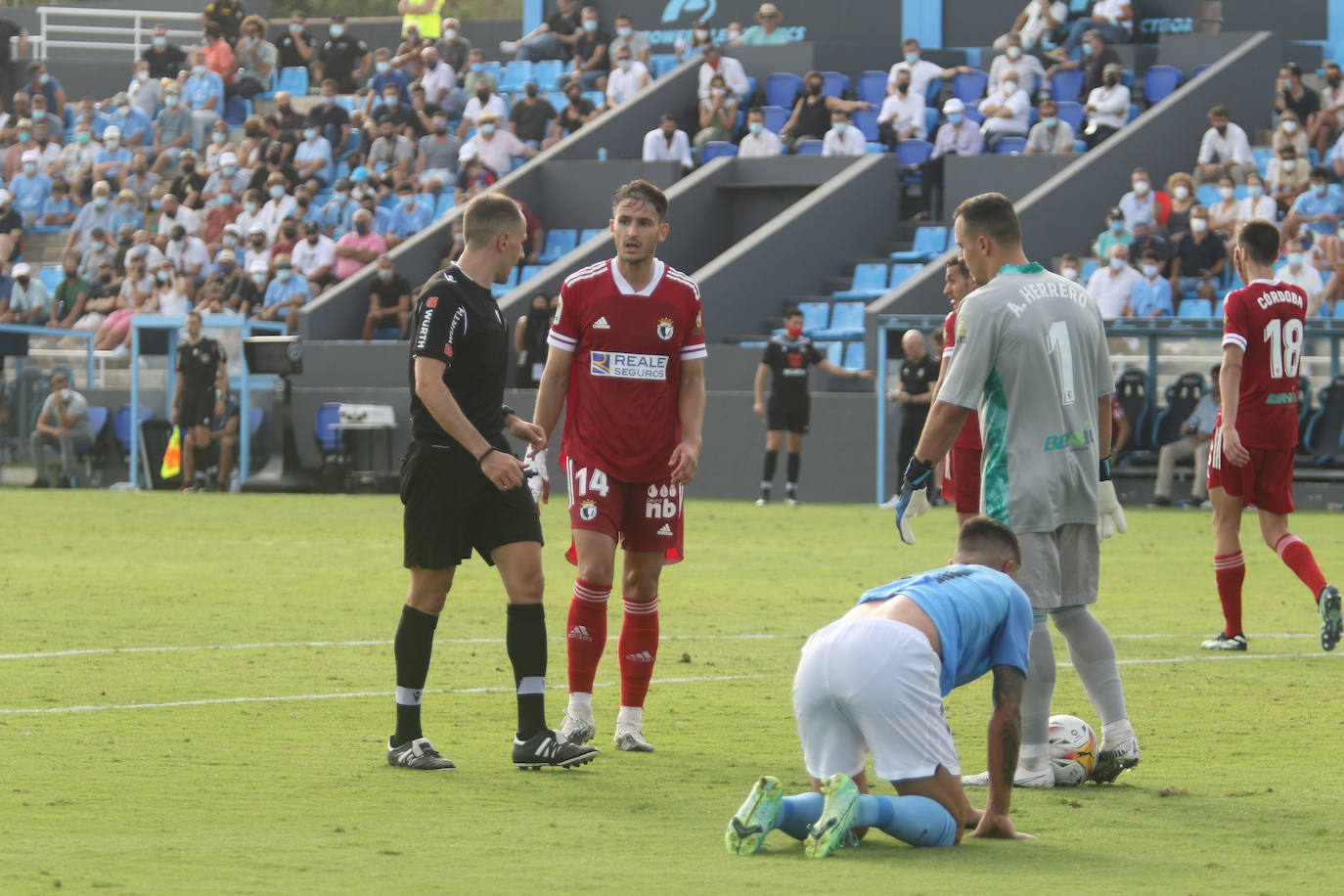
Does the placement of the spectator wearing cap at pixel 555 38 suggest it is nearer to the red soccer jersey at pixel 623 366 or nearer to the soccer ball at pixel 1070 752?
the red soccer jersey at pixel 623 366

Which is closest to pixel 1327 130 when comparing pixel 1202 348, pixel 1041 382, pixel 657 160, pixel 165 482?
pixel 1202 348

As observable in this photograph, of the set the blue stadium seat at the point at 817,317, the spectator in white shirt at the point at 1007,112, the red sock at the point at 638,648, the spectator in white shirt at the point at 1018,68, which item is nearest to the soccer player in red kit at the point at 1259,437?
the red sock at the point at 638,648

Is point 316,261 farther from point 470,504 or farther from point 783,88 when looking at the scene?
point 470,504

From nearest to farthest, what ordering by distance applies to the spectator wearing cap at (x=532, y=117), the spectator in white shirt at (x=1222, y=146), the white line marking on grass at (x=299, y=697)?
the white line marking on grass at (x=299, y=697) → the spectator in white shirt at (x=1222, y=146) → the spectator wearing cap at (x=532, y=117)

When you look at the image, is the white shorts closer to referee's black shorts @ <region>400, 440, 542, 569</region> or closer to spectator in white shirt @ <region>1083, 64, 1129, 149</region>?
referee's black shorts @ <region>400, 440, 542, 569</region>

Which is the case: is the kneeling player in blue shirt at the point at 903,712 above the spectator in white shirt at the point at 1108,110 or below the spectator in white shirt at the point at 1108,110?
below

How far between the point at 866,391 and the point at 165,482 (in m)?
10.2

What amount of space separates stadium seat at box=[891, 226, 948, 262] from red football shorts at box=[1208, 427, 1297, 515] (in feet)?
60.2

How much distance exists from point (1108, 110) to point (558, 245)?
9.15 meters

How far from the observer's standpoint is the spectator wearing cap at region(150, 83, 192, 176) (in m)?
38.2

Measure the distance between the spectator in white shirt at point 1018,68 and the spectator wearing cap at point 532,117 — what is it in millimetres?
8189

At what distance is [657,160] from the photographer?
32.5m

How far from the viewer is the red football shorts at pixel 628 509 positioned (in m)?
8.15

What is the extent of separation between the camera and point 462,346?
297 inches
